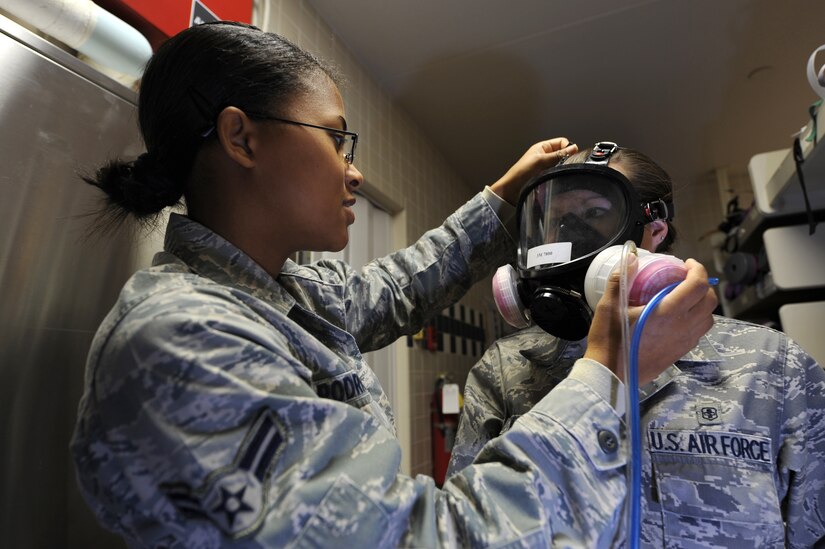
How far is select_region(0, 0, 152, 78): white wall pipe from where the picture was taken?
2.75 feet

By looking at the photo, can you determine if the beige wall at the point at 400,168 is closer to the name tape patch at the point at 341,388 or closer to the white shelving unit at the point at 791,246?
the name tape patch at the point at 341,388

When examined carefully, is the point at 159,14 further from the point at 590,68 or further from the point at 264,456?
the point at 590,68

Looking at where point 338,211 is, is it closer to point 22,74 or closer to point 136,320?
point 136,320

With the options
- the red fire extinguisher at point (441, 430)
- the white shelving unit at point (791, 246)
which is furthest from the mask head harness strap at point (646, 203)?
the red fire extinguisher at point (441, 430)

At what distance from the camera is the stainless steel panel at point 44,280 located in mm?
720

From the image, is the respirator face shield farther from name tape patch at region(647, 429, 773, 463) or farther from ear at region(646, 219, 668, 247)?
name tape patch at region(647, 429, 773, 463)

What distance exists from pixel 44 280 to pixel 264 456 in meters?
0.59

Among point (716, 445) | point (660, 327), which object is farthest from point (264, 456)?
point (716, 445)

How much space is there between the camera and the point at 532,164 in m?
1.12

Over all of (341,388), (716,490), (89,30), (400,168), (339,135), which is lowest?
(716,490)

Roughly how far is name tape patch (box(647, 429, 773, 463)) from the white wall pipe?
4.21 feet

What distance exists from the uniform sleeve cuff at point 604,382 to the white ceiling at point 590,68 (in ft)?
6.06

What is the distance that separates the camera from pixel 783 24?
224 centimetres

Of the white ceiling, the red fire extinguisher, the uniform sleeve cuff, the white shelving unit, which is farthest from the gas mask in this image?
the red fire extinguisher
